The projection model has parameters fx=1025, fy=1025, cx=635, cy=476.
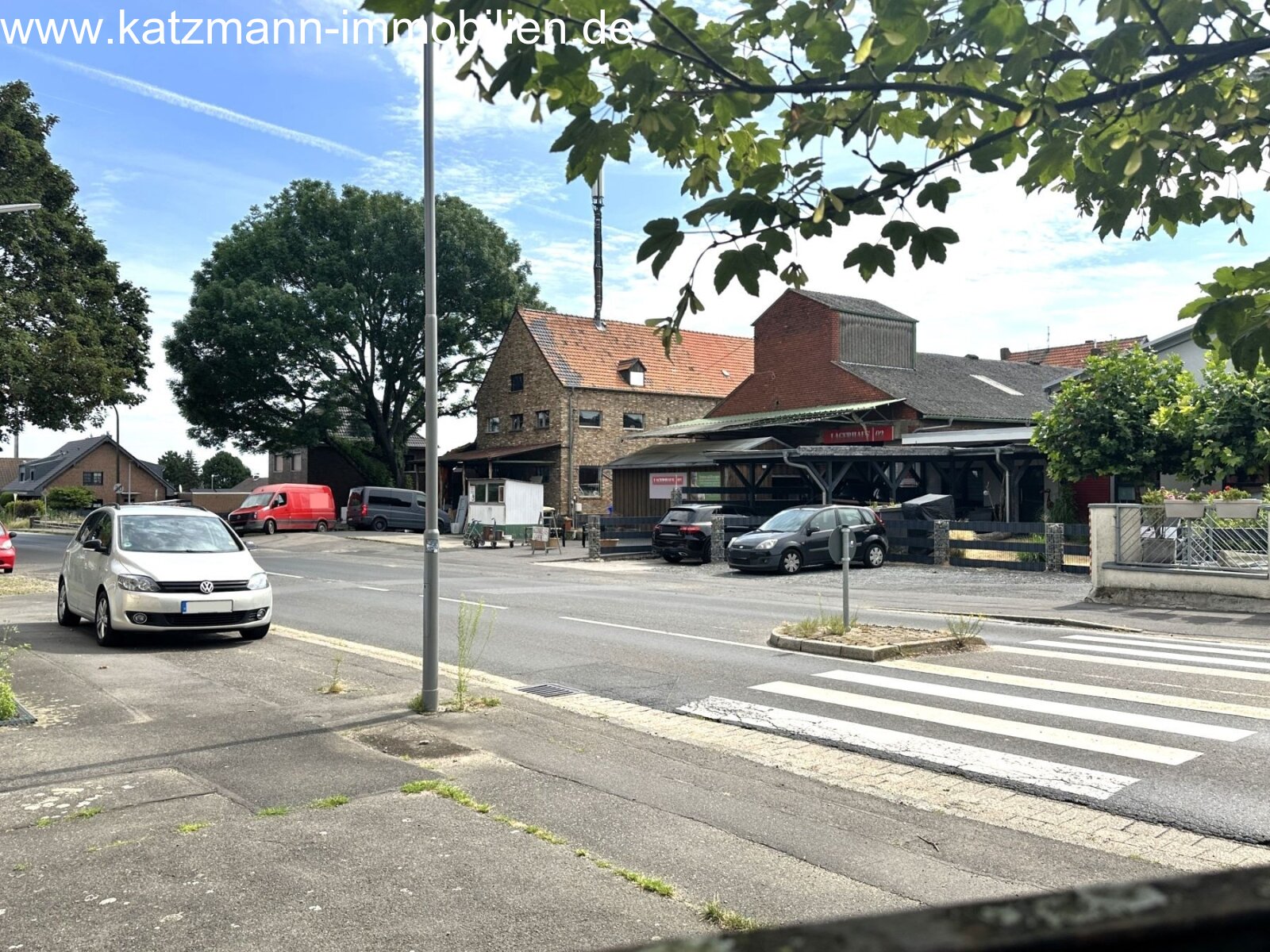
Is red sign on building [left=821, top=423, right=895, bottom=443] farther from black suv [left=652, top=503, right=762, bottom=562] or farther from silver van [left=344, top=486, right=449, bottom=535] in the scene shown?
silver van [left=344, top=486, right=449, bottom=535]

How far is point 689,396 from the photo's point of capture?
55906mm

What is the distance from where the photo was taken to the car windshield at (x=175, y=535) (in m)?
12.5

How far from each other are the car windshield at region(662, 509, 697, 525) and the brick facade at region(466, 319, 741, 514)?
19536mm

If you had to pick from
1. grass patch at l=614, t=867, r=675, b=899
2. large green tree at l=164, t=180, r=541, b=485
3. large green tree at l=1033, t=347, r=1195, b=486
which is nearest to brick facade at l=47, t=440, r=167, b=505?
large green tree at l=164, t=180, r=541, b=485

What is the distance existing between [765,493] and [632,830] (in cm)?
3129

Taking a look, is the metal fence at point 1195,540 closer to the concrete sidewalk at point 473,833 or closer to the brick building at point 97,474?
the concrete sidewalk at point 473,833

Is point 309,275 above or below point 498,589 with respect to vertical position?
above

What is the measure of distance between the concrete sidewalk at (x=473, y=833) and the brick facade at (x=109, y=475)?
Answer: 91.3 m

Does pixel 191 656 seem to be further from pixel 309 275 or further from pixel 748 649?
pixel 309 275

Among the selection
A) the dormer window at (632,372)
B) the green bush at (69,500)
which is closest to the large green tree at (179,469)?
the green bush at (69,500)

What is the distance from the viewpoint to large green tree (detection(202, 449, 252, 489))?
110 meters

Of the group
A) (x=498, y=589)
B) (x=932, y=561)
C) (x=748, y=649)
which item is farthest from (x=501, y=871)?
(x=932, y=561)

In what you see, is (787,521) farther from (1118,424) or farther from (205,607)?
(205,607)

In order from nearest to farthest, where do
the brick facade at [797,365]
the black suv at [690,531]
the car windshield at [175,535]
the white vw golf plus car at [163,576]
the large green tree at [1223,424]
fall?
the white vw golf plus car at [163,576], the car windshield at [175,535], the large green tree at [1223,424], the black suv at [690,531], the brick facade at [797,365]
